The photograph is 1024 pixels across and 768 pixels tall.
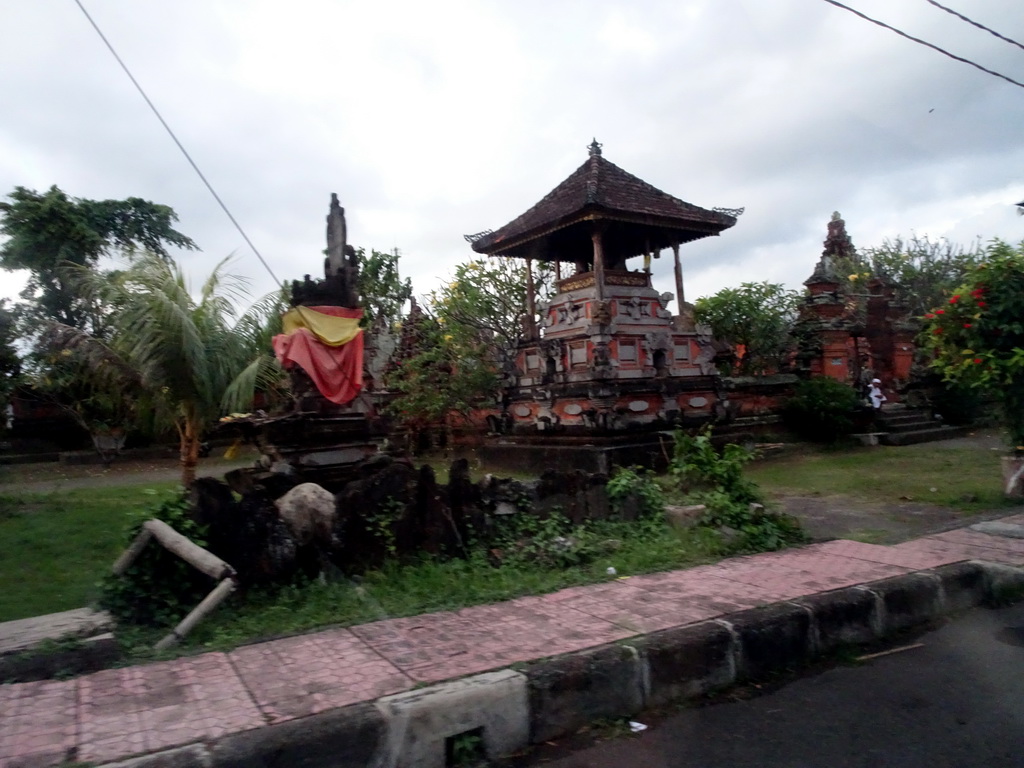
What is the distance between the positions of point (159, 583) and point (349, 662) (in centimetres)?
142

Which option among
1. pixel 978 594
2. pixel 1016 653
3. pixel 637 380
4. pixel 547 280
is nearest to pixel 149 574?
pixel 1016 653

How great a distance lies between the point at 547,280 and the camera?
18.9 m

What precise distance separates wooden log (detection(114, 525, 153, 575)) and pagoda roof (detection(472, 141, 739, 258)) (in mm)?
10235

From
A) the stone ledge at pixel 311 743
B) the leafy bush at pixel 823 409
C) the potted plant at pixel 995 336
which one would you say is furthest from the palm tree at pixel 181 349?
the leafy bush at pixel 823 409

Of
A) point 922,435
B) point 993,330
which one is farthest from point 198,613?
point 922,435

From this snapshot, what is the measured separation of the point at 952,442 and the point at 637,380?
26.6 feet

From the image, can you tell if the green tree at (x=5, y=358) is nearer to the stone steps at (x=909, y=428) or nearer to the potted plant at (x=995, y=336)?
the potted plant at (x=995, y=336)

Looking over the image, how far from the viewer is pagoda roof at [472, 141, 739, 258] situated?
13.6 metres

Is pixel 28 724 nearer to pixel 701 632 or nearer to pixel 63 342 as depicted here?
pixel 701 632

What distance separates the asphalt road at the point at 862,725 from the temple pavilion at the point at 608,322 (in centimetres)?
896

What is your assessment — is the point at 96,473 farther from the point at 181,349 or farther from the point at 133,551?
the point at 133,551

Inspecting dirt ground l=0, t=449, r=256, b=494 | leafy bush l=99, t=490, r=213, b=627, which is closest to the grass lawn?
leafy bush l=99, t=490, r=213, b=627

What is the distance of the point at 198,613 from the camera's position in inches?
164

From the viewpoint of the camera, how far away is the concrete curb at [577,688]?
299cm
